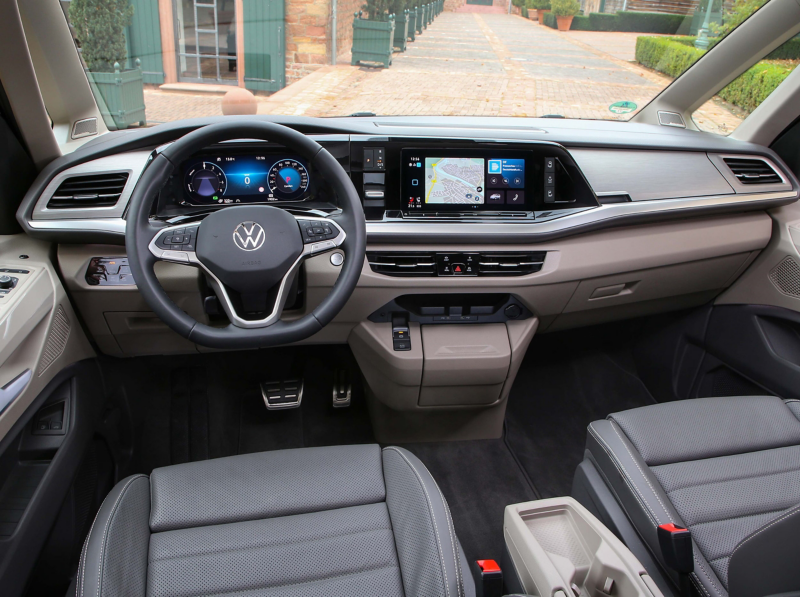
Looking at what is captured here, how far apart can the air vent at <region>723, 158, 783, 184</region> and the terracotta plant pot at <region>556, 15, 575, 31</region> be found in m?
0.81

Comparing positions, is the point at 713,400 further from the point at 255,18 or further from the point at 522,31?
the point at 255,18

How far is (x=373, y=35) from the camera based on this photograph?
6.51ft

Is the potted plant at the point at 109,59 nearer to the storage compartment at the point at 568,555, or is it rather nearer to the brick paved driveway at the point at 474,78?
the brick paved driveway at the point at 474,78

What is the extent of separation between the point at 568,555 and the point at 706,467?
0.49 meters

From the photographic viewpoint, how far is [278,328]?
4.72ft

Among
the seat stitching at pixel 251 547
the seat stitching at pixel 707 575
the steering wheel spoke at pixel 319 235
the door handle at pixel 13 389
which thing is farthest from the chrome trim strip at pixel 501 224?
the seat stitching at pixel 707 575

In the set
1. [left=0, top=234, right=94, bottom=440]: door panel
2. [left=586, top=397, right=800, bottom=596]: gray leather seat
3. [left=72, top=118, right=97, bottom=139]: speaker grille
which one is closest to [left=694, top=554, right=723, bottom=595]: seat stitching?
[left=586, top=397, right=800, bottom=596]: gray leather seat

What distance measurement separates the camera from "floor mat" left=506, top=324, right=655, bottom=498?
2.50 meters

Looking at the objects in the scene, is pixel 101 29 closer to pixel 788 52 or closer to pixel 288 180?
pixel 288 180

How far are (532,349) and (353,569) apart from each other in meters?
1.69

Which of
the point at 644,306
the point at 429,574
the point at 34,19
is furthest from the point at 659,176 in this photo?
the point at 34,19

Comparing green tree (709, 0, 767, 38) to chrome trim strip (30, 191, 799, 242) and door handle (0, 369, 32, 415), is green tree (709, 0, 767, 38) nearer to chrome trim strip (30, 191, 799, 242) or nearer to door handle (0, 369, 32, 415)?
chrome trim strip (30, 191, 799, 242)

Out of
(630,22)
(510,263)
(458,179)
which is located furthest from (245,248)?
(630,22)

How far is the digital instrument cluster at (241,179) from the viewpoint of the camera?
176 centimetres
